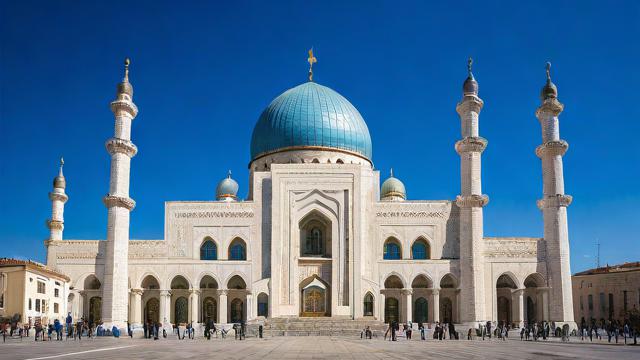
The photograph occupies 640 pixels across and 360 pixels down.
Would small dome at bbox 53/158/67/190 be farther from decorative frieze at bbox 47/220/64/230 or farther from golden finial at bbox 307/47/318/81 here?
golden finial at bbox 307/47/318/81

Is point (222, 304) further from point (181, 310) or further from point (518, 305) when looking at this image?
point (518, 305)

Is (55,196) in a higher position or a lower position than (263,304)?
higher

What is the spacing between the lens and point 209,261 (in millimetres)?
36250

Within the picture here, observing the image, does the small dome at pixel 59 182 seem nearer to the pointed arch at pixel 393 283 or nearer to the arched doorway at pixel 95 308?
the arched doorway at pixel 95 308

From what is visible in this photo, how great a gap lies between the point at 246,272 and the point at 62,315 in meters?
9.72

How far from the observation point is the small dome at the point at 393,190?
148 ft

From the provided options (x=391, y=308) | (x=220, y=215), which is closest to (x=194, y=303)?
(x=220, y=215)

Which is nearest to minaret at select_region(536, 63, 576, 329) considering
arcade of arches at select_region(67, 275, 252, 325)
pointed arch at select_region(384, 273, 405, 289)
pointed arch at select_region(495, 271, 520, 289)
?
pointed arch at select_region(495, 271, 520, 289)

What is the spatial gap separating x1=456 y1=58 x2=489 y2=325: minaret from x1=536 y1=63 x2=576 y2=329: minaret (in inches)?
125

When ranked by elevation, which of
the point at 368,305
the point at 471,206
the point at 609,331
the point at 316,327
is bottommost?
the point at 316,327

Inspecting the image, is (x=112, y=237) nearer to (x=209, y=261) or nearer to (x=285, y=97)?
(x=209, y=261)

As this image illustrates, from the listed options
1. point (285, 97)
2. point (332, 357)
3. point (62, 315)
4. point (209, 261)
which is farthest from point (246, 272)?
point (332, 357)

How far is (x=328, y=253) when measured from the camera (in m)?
38.3

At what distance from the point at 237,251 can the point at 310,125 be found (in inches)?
343
